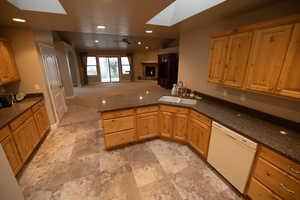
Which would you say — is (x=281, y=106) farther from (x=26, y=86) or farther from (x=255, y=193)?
(x=26, y=86)

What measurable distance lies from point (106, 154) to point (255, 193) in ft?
7.78

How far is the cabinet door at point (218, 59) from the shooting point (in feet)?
6.69

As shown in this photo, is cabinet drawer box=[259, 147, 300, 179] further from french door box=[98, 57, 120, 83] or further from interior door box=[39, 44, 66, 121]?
french door box=[98, 57, 120, 83]

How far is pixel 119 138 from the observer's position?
263 cm

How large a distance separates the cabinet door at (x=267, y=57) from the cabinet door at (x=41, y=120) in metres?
3.98

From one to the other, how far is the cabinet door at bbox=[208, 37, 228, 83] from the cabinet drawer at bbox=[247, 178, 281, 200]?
147cm

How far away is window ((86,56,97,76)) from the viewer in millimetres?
10292

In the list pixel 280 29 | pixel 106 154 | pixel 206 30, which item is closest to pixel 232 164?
pixel 280 29

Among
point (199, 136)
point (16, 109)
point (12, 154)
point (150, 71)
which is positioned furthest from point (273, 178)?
point (150, 71)

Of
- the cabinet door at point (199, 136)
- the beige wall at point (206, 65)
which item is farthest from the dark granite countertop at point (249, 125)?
the cabinet door at point (199, 136)

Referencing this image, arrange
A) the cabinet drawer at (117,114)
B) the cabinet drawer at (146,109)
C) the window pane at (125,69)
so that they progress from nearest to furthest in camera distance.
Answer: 1. the cabinet drawer at (117,114)
2. the cabinet drawer at (146,109)
3. the window pane at (125,69)

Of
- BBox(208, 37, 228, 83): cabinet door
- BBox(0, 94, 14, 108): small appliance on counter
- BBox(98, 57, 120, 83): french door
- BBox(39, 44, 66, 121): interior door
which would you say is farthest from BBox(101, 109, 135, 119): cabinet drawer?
BBox(98, 57, 120, 83): french door

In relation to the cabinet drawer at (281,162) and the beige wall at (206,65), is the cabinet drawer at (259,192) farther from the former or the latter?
the beige wall at (206,65)

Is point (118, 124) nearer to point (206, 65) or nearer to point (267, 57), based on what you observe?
point (206, 65)
